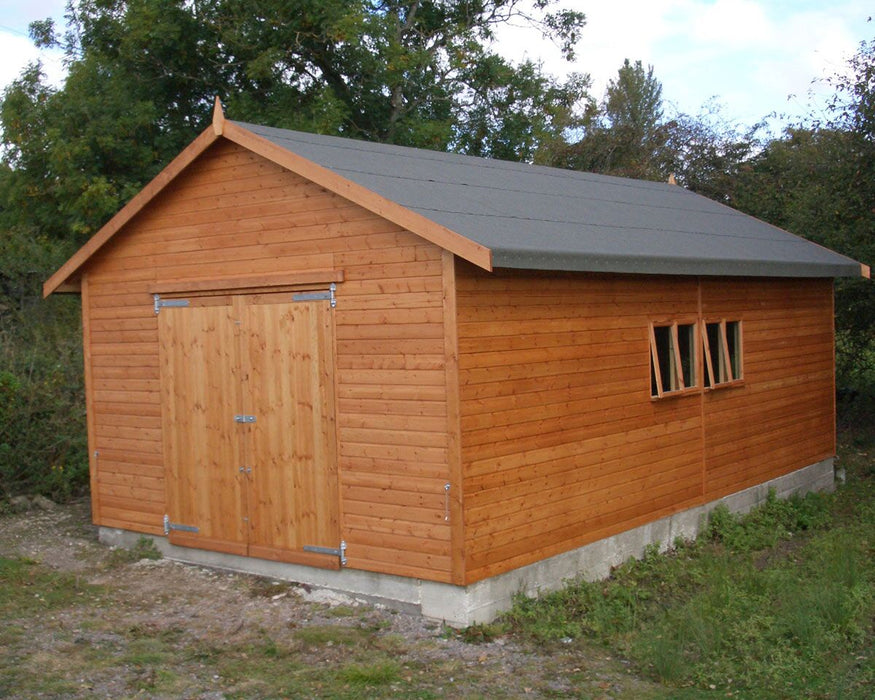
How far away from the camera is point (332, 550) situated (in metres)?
8.05

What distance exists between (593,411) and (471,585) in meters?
2.03

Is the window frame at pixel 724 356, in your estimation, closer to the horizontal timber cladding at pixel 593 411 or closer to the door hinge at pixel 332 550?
the horizontal timber cladding at pixel 593 411

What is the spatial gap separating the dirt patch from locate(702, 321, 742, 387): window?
4090mm

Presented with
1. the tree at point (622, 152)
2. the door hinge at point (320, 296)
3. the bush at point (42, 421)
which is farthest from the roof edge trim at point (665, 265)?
the tree at point (622, 152)

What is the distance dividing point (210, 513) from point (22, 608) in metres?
1.70

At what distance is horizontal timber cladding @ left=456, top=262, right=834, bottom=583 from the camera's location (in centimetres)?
745

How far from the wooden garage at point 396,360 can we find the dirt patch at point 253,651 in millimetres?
454

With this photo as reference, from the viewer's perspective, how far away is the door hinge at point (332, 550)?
7965 millimetres

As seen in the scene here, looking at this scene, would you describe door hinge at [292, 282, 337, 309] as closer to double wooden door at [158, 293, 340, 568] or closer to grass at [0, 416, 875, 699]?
double wooden door at [158, 293, 340, 568]

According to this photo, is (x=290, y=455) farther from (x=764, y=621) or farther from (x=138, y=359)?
(x=764, y=621)

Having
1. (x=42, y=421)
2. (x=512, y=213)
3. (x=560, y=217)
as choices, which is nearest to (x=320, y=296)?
(x=512, y=213)

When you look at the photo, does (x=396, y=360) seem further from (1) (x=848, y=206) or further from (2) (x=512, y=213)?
(1) (x=848, y=206)

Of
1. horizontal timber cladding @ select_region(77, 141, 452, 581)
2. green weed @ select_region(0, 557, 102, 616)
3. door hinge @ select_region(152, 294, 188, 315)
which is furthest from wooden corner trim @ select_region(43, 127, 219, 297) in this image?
green weed @ select_region(0, 557, 102, 616)

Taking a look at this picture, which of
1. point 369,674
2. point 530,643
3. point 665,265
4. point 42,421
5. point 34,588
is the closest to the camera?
point 369,674
